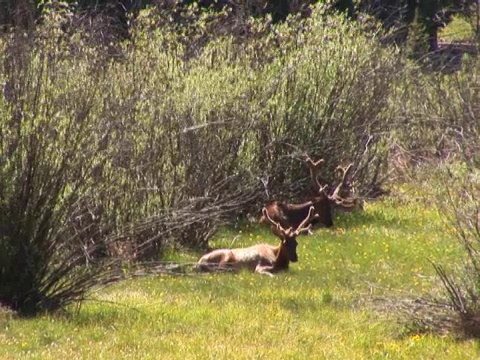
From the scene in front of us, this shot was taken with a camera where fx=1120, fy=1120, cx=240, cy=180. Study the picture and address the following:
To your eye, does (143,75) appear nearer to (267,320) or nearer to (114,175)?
(114,175)

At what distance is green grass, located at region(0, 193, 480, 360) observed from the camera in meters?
10.7

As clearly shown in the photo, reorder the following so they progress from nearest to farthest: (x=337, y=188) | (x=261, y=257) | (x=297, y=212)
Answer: (x=261, y=257), (x=297, y=212), (x=337, y=188)

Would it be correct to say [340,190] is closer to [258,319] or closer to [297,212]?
[297,212]

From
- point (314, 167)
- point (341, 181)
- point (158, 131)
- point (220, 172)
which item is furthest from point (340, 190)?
point (158, 131)

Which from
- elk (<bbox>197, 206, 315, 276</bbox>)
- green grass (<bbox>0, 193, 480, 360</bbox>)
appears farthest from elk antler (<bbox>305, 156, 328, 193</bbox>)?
elk (<bbox>197, 206, 315, 276</bbox>)

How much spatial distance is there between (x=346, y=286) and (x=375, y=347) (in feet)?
12.7

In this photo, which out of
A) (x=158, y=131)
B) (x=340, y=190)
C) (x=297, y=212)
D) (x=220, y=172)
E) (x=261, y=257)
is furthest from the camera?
(x=340, y=190)

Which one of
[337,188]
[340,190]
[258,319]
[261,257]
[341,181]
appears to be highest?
[258,319]

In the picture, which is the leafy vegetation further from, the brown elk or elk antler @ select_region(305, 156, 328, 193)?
elk antler @ select_region(305, 156, 328, 193)

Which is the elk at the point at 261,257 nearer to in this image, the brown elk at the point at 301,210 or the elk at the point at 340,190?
the brown elk at the point at 301,210

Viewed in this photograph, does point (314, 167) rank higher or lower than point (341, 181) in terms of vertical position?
higher

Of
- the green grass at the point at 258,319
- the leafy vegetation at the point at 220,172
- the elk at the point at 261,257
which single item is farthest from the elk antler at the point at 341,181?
the elk at the point at 261,257

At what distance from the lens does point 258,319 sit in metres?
12.3

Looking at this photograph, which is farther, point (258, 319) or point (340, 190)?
point (340, 190)
